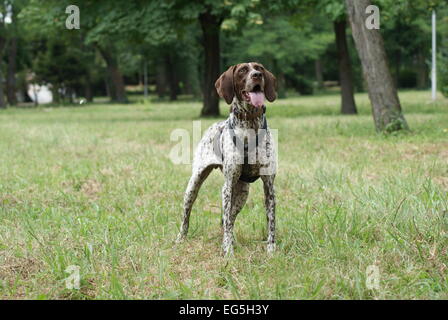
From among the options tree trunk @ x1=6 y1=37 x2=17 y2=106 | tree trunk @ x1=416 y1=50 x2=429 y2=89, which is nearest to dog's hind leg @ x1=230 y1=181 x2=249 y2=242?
tree trunk @ x1=6 y1=37 x2=17 y2=106

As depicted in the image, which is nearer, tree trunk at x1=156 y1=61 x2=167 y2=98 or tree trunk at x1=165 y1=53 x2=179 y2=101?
tree trunk at x1=165 y1=53 x2=179 y2=101

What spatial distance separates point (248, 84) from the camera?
412 cm

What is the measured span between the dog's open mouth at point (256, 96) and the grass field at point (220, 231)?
1182mm

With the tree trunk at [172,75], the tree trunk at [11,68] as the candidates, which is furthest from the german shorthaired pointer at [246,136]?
the tree trunk at [172,75]

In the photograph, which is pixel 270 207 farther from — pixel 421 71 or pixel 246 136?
pixel 421 71

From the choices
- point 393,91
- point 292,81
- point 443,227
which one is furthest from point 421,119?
point 292,81

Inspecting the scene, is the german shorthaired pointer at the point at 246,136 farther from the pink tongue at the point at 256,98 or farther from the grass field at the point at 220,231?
the grass field at the point at 220,231

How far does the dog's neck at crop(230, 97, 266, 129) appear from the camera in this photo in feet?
Result: 14.1

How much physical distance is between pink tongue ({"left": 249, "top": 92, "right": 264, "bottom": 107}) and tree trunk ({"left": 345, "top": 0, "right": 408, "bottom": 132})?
780cm

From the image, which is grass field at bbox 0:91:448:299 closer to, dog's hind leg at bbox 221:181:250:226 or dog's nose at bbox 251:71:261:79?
dog's hind leg at bbox 221:181:250:226

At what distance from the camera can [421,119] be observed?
1509 centimetres

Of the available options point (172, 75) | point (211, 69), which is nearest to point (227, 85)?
point (211, 69)

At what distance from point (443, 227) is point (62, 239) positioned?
3.23 m
